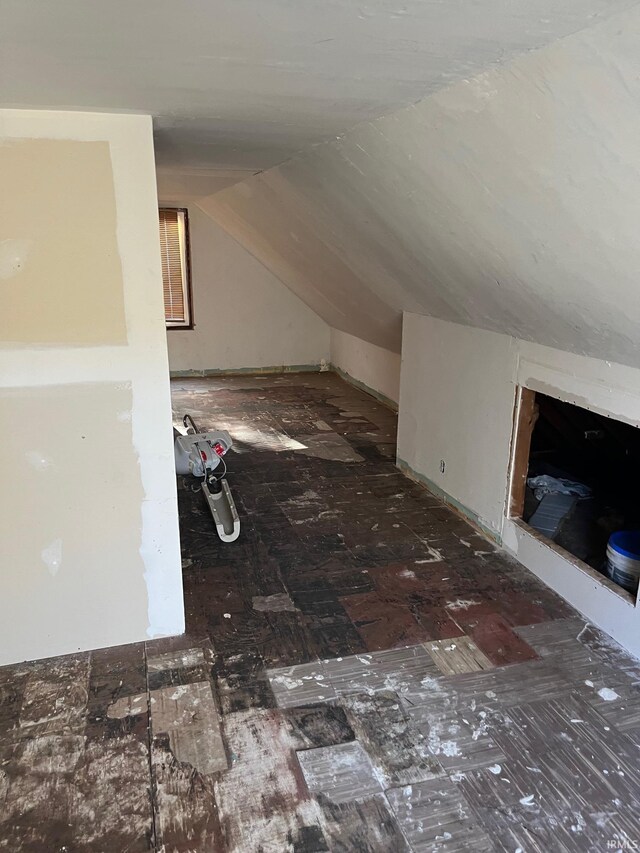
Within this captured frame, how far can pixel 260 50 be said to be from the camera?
4.78 ft

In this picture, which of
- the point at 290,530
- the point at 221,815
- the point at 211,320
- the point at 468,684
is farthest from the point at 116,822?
the point at 211,320

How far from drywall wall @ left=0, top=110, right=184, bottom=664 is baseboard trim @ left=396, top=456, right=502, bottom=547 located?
1.79 m

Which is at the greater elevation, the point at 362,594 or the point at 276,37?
the point at 276,37

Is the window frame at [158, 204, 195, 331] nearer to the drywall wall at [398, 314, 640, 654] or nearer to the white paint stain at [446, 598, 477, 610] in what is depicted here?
the drywall wall at [398, 314, 640, 654]

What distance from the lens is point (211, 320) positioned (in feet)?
25.4

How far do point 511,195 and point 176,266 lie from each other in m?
6.23

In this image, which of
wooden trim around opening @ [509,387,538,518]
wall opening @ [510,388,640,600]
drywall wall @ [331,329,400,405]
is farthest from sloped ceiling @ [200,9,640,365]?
drywall wall @ [331,329,400,405]

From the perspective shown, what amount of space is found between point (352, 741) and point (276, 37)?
204 cm

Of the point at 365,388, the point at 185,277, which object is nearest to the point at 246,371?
the point at 185,277

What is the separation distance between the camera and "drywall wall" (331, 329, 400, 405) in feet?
20.8

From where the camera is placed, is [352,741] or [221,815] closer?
[221,815]

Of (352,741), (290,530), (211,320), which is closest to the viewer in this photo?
(352,741)

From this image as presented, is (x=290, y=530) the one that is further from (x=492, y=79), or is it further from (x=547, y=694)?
(x=492, y=79)

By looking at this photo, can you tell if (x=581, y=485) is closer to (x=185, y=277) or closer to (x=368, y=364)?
(x=368, y=364)
